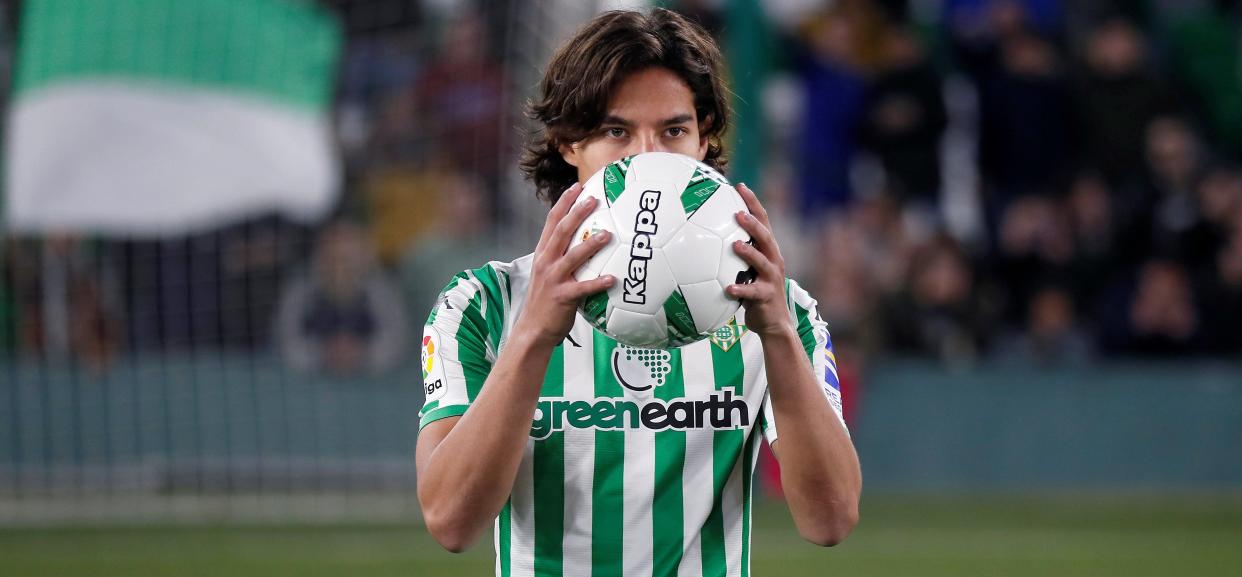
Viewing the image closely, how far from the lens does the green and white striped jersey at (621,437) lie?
9.37 ft

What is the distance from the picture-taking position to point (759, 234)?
2506mm

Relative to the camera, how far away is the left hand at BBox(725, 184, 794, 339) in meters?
2.49

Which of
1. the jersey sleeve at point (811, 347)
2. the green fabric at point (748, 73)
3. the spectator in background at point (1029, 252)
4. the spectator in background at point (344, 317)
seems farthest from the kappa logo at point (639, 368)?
the spectator in background at point (1029, 252)

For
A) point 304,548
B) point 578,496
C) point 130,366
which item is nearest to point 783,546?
point 304,548

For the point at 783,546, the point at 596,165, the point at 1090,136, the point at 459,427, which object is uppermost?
the point at 1090,136

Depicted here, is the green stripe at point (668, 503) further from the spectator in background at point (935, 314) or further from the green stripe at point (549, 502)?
the spectator in background at point (935, 314)

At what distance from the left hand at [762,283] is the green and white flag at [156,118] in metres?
7.82

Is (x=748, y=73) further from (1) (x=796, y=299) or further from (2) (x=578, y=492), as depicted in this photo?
(2) (x=578, y=492)

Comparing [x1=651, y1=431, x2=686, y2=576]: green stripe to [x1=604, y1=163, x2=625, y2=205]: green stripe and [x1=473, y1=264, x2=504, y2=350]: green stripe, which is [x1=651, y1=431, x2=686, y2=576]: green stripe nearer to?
[x1=473, y1=264, x2=504, y2=350]: green stripe

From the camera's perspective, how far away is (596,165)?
9.46 feet

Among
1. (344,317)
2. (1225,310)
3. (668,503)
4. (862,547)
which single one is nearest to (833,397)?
(668,503)

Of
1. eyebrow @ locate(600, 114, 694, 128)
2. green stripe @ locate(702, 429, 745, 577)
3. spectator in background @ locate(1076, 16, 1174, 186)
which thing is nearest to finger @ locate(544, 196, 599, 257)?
eyebrow @ locate(600, 114, 694, 128)

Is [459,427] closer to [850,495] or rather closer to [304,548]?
[850,495]

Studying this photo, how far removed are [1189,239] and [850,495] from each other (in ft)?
30.8
